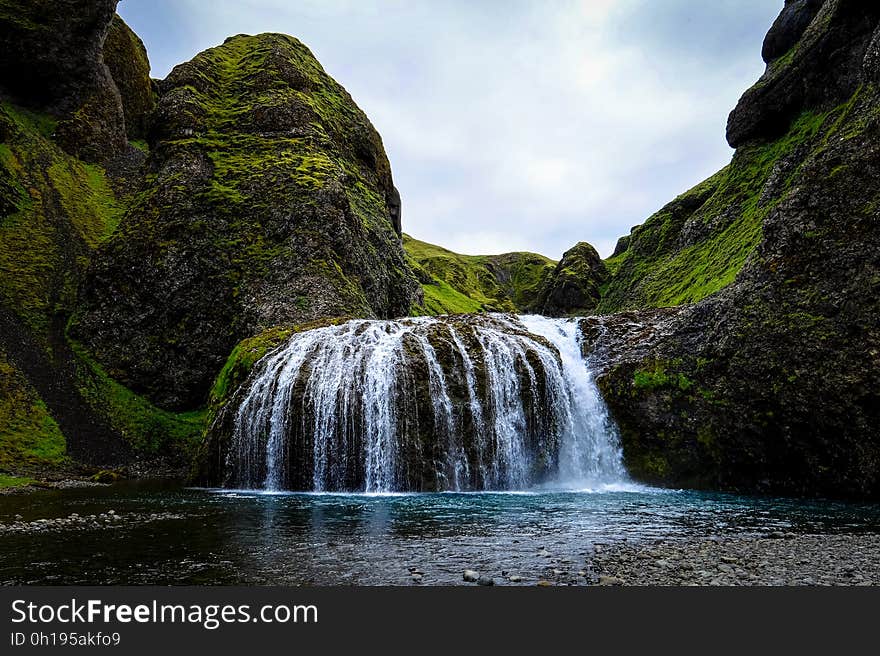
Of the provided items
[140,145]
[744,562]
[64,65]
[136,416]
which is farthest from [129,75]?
[744,562]

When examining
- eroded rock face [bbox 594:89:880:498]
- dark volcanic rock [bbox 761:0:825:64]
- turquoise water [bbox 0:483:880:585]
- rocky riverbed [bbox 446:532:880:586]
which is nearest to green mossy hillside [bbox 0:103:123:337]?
turquoise water [bbox 0:483:880:585]

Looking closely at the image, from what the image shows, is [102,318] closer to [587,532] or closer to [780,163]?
[587,532]

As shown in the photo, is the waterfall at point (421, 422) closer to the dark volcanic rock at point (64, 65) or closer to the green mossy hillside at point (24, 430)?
the green mossy hillside at point (24, 430)

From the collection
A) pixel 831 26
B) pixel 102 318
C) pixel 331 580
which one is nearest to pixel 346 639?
pixel 331 580

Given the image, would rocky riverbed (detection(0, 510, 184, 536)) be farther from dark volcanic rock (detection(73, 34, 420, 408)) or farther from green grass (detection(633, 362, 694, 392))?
dark volcanic rock (detection(73, 34, 420, 408))

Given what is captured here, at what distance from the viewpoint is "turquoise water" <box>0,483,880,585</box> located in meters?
8.38

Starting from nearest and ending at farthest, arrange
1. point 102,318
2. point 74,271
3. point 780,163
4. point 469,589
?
point 469,589, point 102,318, point 74,271, point 780,163

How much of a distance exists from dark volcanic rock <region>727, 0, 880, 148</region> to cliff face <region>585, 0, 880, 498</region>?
2382 cm

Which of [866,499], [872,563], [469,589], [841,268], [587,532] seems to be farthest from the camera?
[841,268]

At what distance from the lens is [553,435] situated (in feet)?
86.6

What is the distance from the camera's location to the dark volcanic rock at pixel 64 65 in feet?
198

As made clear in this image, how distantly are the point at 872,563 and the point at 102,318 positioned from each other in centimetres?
5036

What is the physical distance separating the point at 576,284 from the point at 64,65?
95800 mm

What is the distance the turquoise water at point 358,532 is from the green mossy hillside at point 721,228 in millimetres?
28119
